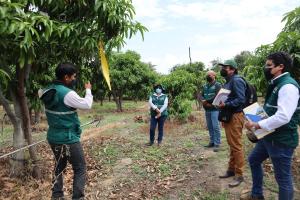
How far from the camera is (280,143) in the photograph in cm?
409

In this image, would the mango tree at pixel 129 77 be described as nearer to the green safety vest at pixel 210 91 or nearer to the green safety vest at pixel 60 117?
the green safety vest at pixel 210 91

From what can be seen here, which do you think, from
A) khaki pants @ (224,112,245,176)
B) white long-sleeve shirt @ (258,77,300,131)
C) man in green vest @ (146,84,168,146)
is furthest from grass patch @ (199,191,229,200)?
man in green vest @ (146,84,168,146)

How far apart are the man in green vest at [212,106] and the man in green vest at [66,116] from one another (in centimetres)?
410

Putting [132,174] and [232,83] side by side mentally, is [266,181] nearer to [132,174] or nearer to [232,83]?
[232,83]

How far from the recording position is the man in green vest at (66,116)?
4.41m

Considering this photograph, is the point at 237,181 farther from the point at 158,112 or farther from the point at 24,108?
the point at 158,112

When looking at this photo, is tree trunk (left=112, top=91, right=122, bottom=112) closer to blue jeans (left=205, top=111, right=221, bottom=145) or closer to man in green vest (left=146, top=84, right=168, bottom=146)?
man in green vest (left=146, top=84, right=168, bottom=146)

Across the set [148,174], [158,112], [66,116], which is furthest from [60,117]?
[158,112]

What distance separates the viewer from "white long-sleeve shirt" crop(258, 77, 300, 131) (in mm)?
3873

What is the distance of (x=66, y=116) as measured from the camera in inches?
177

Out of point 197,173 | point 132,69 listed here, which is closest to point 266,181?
point 197,173

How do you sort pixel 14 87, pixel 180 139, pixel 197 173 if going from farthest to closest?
1. pixel 180 139
2. pixel 197 173
3. pixel 14 87

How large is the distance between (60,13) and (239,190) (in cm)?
378

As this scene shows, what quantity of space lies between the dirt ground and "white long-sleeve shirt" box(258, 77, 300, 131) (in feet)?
5.88
